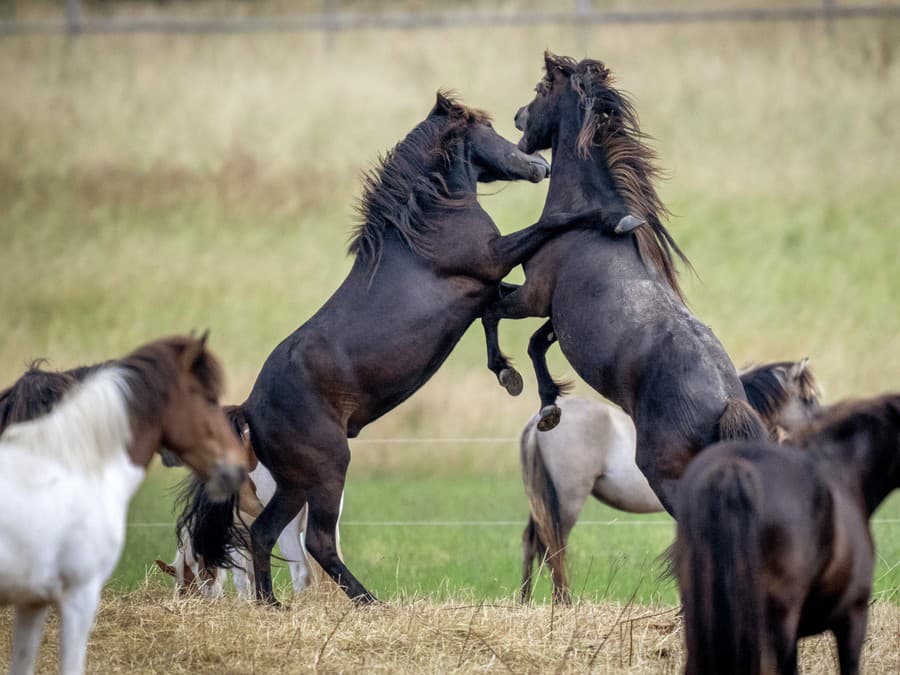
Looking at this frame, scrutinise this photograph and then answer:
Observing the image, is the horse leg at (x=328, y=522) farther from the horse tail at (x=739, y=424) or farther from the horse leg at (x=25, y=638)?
Result: the horse leg at (x=25, y=638)

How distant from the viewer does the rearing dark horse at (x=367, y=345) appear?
7.34 m

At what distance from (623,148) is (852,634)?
3.42 m

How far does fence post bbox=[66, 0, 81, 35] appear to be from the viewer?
95.7 feet

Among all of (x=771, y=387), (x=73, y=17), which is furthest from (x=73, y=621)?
(x=73, y=17)

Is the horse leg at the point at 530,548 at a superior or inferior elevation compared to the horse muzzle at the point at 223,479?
inferior

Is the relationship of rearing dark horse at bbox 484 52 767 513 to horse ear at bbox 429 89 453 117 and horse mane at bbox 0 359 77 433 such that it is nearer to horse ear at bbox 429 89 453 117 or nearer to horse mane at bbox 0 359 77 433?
horse ear at bbox 429 89 453 117

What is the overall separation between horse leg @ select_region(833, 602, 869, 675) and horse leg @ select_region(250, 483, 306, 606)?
136 inches

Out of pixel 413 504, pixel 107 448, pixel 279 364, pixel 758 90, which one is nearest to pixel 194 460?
pixel 107 448

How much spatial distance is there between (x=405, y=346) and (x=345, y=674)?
2236 mm

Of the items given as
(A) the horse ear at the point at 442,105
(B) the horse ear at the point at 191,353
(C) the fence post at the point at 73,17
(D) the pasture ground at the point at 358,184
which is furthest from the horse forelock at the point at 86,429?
(C) the fence post at the point at 73,17

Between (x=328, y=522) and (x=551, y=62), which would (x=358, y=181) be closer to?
(x=551, y=62)

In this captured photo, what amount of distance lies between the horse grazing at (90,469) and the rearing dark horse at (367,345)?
2.20m

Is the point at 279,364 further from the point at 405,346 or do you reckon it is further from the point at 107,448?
the point at 107,448

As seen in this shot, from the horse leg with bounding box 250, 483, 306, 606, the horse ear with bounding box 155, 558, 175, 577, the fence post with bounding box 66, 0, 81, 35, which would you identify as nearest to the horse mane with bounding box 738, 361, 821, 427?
the horse leg with bounding box 250, 483, 306, 606
